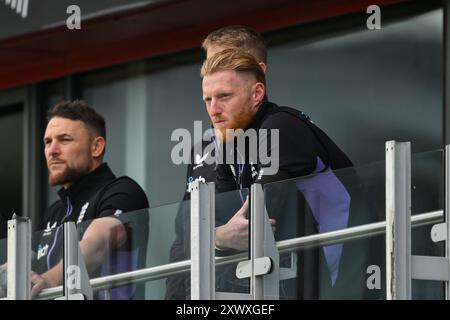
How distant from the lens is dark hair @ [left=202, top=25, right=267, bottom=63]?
21.9ft

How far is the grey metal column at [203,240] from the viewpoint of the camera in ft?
19.0

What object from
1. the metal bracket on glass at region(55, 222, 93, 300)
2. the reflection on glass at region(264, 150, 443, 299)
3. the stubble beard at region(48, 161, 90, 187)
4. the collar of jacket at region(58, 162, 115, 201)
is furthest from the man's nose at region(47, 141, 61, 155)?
the reflection on glass at region(264, 150, 443, 299)

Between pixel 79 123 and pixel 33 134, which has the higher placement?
pixel 33 134

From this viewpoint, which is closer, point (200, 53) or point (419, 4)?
point (419, 4)

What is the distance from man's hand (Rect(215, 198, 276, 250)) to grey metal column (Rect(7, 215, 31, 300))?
2.67 ft

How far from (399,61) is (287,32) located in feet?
3.38

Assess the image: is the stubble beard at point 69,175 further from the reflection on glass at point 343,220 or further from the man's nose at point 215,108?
the reflection on glass at point 343,220

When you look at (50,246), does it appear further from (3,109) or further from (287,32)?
(3,109)

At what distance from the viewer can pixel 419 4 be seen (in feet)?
31.5

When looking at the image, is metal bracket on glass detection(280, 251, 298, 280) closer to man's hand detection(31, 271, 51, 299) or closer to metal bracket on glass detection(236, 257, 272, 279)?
metal bracket on glass detection(236, 257, 272, 279)

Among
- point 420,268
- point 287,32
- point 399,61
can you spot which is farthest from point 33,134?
point 420,268

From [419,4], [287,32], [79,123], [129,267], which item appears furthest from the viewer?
[287,32]

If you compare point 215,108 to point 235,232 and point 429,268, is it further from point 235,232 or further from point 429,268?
point 429,268

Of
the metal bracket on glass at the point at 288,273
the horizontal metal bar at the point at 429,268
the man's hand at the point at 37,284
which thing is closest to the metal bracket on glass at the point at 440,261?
the horizontal metal bar at the point at 429,268
